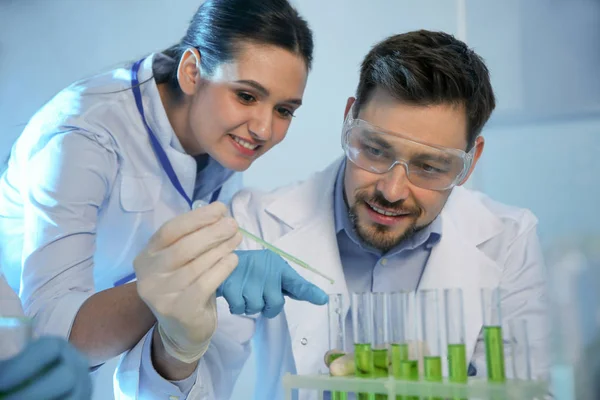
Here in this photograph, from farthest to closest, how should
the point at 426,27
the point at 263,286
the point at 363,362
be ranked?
the point at 426,27
the point at 263,286
the point at 363,362

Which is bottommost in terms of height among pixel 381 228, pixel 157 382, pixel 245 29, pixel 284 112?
pixel 157 382

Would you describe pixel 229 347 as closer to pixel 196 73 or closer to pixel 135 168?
pixel 135 168

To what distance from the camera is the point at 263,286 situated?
4.75ft

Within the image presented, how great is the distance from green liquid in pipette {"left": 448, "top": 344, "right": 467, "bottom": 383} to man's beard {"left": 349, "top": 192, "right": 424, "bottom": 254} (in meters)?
0.77

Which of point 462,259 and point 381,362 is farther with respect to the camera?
point 462,259

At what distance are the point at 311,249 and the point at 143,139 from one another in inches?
24.7

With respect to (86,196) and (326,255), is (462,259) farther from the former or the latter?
(86,196)

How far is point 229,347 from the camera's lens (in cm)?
179

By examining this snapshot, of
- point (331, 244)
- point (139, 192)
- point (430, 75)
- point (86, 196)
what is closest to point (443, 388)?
point (331, 244)

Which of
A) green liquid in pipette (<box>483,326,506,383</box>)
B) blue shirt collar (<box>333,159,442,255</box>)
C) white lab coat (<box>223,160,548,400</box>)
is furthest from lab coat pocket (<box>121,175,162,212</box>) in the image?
green liquid in pipette (<box>483,326,506,383</box>)

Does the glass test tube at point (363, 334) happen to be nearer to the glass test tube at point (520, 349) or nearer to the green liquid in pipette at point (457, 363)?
the green liquid in pipette at point (457, 363)

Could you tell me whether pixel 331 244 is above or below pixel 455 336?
above

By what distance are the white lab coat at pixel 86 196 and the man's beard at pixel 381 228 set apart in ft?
1.67

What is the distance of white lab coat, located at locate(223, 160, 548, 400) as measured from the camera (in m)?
1.83
